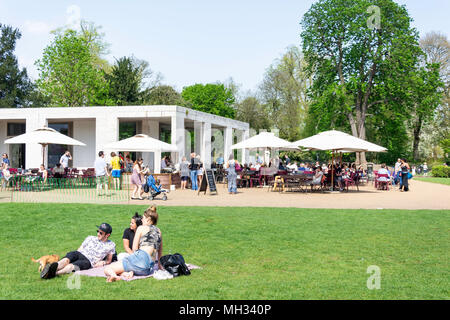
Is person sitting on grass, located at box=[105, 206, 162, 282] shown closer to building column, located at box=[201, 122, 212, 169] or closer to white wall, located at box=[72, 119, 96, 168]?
building column, located at box=[201, 122, 212, 169]

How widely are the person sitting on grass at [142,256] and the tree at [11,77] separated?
165 ft

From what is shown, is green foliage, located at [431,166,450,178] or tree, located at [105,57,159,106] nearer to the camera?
green foliage, located at [431,166,450,178]

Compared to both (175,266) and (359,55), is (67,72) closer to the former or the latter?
(359,55)

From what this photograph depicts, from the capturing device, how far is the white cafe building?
24641 millimetres

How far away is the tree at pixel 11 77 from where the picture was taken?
5162 centimetres

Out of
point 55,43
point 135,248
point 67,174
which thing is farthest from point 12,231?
point 55,43

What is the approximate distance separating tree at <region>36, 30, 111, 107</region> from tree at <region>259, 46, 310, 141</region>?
18174 millimetres

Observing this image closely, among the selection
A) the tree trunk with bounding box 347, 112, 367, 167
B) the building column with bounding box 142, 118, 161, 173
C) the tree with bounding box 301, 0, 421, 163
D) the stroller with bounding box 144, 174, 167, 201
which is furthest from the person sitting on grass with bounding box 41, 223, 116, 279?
the tree trunk with bounding box 347, 112, 367, 167

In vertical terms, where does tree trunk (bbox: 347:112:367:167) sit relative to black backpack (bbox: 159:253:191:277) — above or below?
above

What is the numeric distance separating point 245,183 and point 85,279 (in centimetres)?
1783

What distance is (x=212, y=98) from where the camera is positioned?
63.2 metres

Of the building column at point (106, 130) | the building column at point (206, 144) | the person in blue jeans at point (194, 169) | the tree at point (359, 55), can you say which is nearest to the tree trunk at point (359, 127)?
the tree at point (359, 55)

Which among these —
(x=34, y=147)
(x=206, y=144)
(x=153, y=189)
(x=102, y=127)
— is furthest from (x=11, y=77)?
(x=153, y=189)

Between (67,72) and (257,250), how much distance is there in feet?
129
